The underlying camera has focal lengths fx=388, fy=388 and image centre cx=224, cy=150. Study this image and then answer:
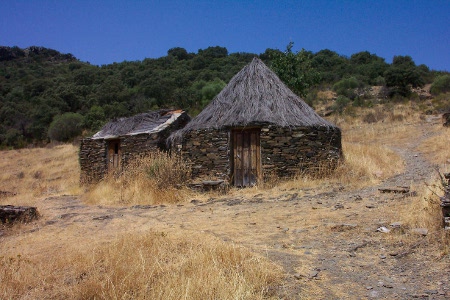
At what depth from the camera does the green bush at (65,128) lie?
32062 millimetres

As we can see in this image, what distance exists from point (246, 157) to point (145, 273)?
756 centimetres

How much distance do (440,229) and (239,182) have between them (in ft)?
22.8

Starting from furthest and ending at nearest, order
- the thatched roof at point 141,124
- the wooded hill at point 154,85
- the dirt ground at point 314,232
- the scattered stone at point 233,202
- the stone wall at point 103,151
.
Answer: the wooded hill at point 154,85 < the thatched roof at point 141,124 < the stone wall at point 103,151 < the scattered stone at point 233,202 < the dirt ground at point 314,232

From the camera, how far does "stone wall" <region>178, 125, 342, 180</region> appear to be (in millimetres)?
10766

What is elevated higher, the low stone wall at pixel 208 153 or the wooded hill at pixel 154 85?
the wooded hill at pixel 154 85

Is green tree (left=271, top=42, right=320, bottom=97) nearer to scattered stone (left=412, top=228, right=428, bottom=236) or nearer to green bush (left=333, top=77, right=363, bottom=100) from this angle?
green bush (left=333, top=77, right=363, bottom=100)

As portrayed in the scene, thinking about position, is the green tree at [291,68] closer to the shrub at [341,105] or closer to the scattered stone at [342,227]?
the shrub at [341,105]

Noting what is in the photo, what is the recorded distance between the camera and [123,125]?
15641mm

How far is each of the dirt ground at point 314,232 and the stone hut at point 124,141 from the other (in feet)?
12.7

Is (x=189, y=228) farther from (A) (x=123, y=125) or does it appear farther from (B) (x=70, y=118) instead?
(B) (x=70, y=118)

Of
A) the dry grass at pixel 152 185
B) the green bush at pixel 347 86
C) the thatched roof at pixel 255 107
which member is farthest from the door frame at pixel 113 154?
the green bush at pixel 347 86

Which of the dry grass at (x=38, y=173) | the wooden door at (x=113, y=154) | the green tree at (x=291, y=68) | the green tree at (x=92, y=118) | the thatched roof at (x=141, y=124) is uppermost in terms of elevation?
the green tree at (x=291, y=68)

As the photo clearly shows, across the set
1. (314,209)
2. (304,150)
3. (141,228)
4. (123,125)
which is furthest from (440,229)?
(123,125)

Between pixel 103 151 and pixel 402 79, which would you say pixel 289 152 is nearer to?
pixel 103 151
